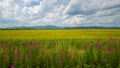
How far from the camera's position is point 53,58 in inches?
270

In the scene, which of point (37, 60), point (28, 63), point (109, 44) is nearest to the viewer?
point (28, 63)

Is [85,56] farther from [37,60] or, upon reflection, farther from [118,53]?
[37,60]

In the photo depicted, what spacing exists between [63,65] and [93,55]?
1690 millimetres

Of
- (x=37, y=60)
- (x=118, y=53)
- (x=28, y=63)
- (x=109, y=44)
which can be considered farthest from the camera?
(x=109, y=44)

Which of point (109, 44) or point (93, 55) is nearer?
point (93, 55)

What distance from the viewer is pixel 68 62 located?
662 cm

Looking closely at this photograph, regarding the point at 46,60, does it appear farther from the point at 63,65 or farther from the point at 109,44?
the point at 109,44

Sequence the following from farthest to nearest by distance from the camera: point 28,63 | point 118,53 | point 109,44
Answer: point 109,44, point 118,53, point 28,63

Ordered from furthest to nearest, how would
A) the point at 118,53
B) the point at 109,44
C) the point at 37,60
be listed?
the point at 109,44, the point at 118,53, the point at 37,60

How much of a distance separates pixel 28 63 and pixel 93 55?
9.18 feet

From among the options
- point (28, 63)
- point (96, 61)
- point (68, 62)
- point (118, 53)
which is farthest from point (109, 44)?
point (28, 63)

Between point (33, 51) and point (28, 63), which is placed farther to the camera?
point (33, 51)

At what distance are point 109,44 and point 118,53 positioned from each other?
3.04 m

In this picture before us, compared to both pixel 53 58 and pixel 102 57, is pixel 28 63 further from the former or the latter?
pixel 102 57
